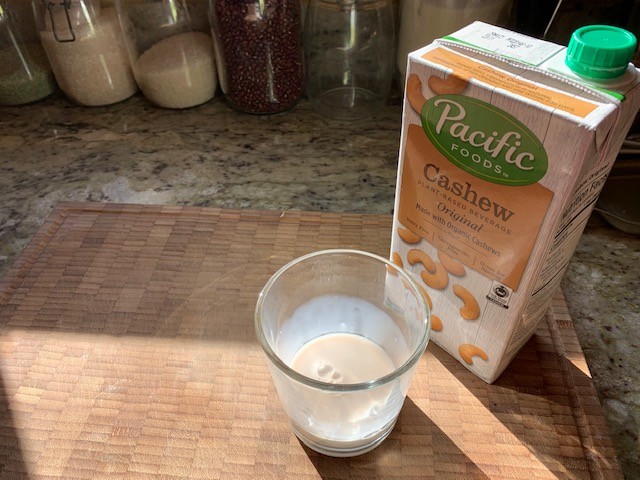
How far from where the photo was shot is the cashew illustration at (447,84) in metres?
0.40

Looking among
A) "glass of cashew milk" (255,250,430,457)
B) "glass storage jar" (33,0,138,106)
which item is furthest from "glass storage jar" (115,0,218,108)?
"glass of cashew milk" (255,250,430,457)

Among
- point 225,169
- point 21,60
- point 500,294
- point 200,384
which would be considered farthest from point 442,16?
point 21,60

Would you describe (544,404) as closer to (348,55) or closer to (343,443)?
(343,443)

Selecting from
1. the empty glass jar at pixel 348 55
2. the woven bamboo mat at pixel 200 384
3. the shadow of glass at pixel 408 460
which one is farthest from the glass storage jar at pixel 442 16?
the shadow of glass at pixel 408 460

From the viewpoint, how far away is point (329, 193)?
0.81m

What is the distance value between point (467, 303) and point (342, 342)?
0.13m

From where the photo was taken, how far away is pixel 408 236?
530mm

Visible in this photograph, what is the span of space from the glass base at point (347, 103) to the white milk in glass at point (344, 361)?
493mm

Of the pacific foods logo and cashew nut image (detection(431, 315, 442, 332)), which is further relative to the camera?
cashew nut image (detection(431, 315, 442, 332))

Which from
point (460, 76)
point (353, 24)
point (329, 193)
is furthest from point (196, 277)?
point (353, 24)

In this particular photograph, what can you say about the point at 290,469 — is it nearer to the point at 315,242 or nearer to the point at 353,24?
the point at 315,242

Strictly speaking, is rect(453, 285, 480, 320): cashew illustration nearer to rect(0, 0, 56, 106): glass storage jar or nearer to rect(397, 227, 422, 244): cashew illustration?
rect(397, 227, 422, 244): cashew illustration

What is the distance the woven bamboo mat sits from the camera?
483mm

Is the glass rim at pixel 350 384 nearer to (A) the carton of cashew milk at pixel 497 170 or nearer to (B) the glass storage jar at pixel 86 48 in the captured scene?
(A) the carton of cashew milk at pixel 497 170
